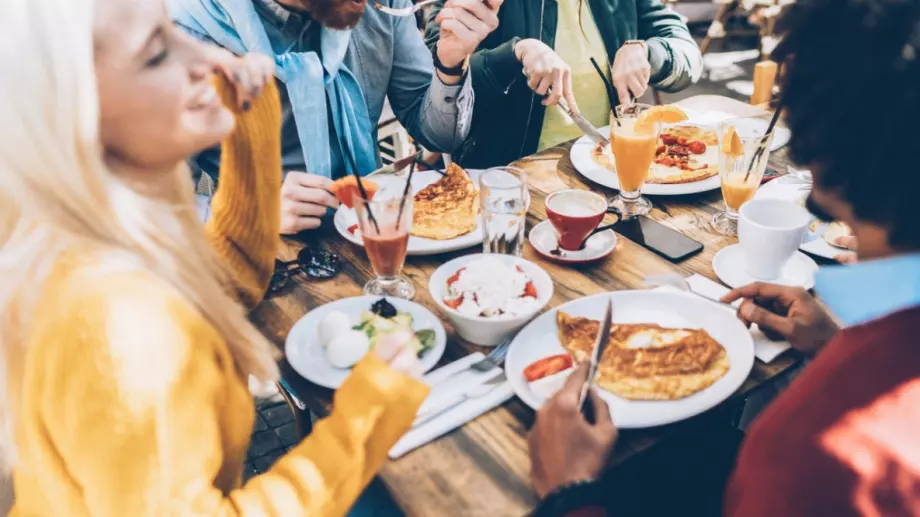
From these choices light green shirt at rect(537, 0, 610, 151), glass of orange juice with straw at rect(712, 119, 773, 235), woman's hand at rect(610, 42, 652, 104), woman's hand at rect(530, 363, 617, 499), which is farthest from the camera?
light green shirt at rect(537, 0, 610, 151)

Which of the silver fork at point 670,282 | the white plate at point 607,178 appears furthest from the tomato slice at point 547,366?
the white plate at point 607,178

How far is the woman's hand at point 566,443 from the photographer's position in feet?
2.99

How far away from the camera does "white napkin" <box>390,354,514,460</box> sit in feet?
3.26

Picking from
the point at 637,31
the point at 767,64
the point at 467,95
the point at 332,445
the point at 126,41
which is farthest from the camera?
the point at 637,31

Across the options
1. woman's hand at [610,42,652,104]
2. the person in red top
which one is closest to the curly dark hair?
the person in red top

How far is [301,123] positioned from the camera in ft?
6.28

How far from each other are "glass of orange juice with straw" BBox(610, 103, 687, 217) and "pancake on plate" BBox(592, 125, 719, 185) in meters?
0.11

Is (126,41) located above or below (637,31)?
above

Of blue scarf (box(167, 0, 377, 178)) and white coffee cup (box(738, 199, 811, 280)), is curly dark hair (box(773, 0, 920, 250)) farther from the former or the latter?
blue scarf (box(167, 0, 377, 178))

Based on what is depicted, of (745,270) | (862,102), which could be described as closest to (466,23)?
(745,270)

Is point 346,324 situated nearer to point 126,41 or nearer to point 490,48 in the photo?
point 126,41

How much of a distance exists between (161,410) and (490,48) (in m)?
1.86

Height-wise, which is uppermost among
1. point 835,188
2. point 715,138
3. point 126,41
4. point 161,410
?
point 126,41

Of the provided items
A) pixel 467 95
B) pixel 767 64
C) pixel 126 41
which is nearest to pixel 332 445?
pixel 126 41
